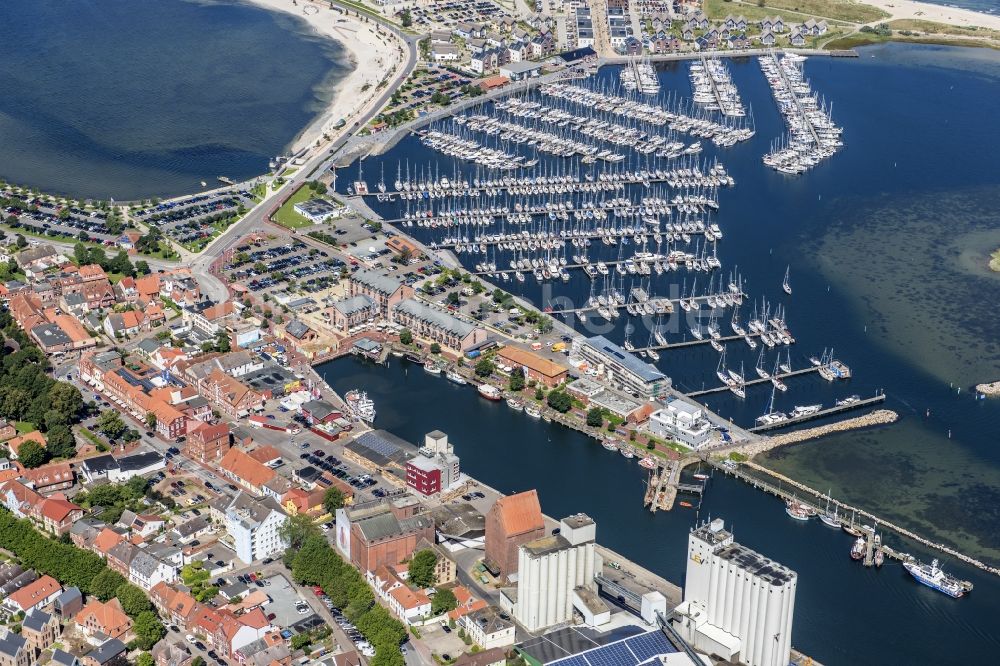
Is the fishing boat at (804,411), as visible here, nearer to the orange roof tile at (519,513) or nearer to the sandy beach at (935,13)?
the orange roof tile at (519,513)

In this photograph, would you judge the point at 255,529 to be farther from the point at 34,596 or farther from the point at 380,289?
the point at 380,289

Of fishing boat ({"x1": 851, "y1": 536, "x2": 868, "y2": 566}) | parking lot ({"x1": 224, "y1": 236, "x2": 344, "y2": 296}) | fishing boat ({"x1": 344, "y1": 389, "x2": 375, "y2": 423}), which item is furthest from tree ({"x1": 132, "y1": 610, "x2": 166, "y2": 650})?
parking lot ({"x1": 224, "y1": 236, "x2": 344, "y2": 296})

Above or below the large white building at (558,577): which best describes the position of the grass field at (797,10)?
above

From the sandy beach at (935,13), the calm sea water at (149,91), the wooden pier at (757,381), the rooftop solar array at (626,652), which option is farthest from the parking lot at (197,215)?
the sandy beach at (935,13)

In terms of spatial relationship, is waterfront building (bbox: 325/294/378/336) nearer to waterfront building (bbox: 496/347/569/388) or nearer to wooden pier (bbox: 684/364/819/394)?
waterfront building (bbox: 496/347/569/388)

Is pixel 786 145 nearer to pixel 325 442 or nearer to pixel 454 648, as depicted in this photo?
pixel 325 442
